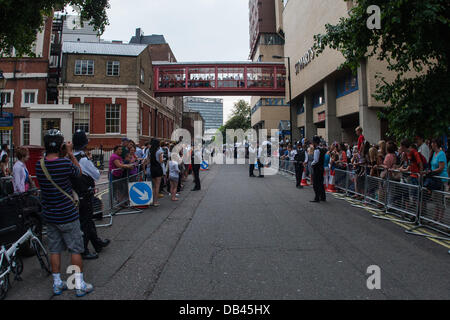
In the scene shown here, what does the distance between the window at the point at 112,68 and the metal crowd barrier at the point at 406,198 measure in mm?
24646

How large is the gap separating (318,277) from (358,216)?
438 centimetres

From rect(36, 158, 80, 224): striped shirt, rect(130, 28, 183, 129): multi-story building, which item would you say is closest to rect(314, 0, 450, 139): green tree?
rect(36, 158, 80, 224): striped shirt

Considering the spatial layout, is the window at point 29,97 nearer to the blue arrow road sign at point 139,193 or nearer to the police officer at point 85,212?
the blue arrow road sign at point 139,193

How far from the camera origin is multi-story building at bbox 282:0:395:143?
63.7ft

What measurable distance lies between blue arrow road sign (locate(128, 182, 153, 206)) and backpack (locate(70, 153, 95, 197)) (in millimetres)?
3206

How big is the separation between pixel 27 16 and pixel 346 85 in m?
20.1

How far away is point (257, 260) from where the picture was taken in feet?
15.4

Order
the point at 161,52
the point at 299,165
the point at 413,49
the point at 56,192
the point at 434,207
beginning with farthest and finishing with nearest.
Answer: the point at 161,52
the point at 299,165
the point at 413,49
the point at 434,207
the point at 56,192

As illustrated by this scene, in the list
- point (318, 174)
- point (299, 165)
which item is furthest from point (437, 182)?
point (299, 165)

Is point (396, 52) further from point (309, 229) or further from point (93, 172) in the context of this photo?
point (93, 172)

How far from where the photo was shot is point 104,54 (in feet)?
94.2

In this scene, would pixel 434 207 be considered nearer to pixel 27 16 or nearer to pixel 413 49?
pixel 413 49
